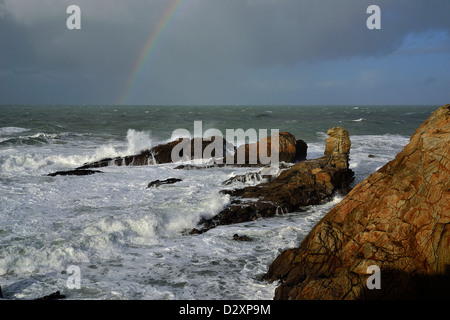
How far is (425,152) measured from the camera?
645cm

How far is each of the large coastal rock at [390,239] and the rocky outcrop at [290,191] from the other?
4.11 metres

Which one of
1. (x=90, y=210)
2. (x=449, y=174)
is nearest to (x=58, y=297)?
(x=90, y=210)

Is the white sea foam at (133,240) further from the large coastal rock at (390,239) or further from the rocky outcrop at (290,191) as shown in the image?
the large coastal rock at (390,239)

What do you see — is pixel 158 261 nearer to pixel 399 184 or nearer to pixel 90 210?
pixel 90 210

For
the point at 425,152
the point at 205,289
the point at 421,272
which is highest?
the point at 425,152

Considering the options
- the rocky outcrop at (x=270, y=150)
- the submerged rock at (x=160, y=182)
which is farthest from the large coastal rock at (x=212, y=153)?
the submerged rock at (x=160, y=182)

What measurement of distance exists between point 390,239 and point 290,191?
7026mm

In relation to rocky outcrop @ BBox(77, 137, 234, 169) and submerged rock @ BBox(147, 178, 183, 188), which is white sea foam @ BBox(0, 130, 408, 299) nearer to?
submerged rock @ BBox(147, 178, 183, 188)

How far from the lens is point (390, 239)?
5996 mm

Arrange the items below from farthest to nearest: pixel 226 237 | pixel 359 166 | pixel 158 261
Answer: pixel 359 166, pixel 226 237, pixel 158 261

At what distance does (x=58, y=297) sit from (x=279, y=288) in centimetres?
410

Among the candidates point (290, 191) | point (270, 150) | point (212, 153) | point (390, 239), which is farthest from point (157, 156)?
point (390, 239)

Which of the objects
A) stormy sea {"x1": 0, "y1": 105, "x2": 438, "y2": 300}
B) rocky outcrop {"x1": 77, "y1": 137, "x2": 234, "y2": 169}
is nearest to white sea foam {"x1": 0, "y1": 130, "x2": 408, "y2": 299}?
stormy sea {"x1": 0, "y1": 105, "x2": 438, "y2": 300}

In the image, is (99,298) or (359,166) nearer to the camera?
(99,298)
